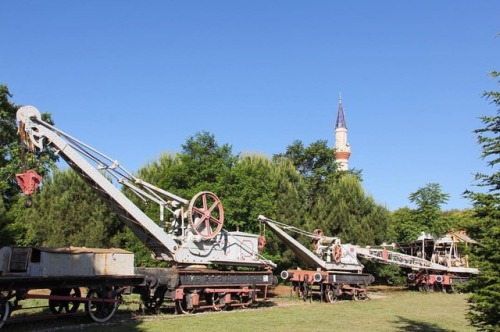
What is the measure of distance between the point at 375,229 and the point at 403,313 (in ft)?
56.4

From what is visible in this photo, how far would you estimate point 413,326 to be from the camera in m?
14.9

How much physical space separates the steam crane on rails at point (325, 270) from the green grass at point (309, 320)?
3.07 m

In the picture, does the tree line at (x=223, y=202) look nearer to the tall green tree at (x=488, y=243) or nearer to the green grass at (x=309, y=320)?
the green grass at (x=309, y=320)

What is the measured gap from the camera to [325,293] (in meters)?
24.4

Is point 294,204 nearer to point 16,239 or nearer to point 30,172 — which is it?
point 16,239

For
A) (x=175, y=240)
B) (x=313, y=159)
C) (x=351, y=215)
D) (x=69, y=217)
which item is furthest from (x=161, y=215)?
(x=313, y=159)

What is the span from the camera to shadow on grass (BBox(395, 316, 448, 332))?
1417 centimetres

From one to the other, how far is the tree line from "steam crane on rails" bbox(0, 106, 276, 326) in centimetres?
577

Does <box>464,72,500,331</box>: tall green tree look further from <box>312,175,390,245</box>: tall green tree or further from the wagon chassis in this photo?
<box>312,175,390,245</box>: tall green tree

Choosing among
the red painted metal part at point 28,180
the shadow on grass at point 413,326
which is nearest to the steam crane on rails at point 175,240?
the red painted metal part at point 28,180

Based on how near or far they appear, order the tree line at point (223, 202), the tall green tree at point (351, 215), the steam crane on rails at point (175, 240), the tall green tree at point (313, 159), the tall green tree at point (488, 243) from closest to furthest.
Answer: the tall green tree at point (488, 243)
the steam crane on rails at point (175, 240)
the tree line at point (223, 202)
the tall green tree at point (351, 215)
the tall green tree at point (313, 159)

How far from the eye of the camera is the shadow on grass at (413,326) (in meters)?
14.2

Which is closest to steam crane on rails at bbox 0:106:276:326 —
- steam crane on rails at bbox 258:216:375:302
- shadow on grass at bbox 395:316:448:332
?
steam crane on rails at bbox 258:216:375:302

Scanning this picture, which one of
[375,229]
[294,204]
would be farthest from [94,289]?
[375,229]
